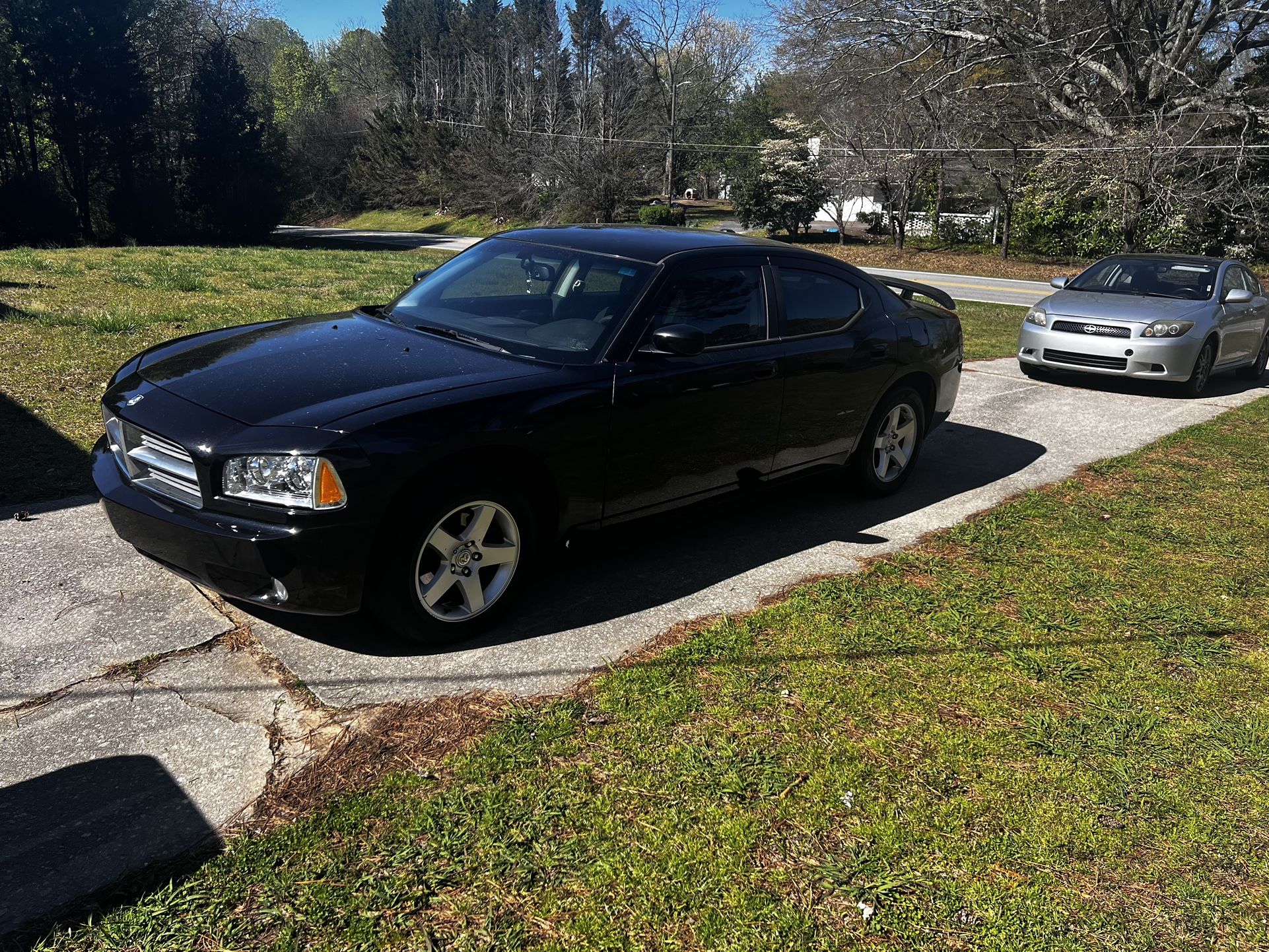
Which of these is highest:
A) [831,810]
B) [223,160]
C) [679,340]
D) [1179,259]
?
[223,160]

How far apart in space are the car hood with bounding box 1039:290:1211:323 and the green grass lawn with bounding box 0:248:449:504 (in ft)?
28.6

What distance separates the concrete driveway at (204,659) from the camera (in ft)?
8.91

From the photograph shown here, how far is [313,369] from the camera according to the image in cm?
392

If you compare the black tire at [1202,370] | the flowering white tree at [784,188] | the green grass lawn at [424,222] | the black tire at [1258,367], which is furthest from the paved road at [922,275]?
the black tire at [1258,367]

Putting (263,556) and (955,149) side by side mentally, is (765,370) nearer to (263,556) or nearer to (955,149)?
(263,556)

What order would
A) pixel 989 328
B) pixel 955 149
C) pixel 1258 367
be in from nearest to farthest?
pixel 1258 367
pixel 989 328
pixel 955 149

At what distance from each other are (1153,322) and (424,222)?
179 ft

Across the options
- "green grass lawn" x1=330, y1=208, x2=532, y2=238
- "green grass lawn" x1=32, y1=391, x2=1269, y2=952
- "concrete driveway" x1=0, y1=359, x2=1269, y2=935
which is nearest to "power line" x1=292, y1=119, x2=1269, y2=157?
"green grass lawn" x1=330, y1=208, x2=532, y2=238

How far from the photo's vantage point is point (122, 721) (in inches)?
126

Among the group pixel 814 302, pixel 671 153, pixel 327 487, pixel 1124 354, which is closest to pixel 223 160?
pixel 671 153

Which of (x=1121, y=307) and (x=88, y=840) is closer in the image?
(x=88, y=840)

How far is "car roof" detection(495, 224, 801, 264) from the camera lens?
191 inches

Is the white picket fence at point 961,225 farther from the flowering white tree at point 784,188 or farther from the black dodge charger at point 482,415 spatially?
the black dodge charger at point 482,415

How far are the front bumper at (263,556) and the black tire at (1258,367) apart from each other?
39.9ft
